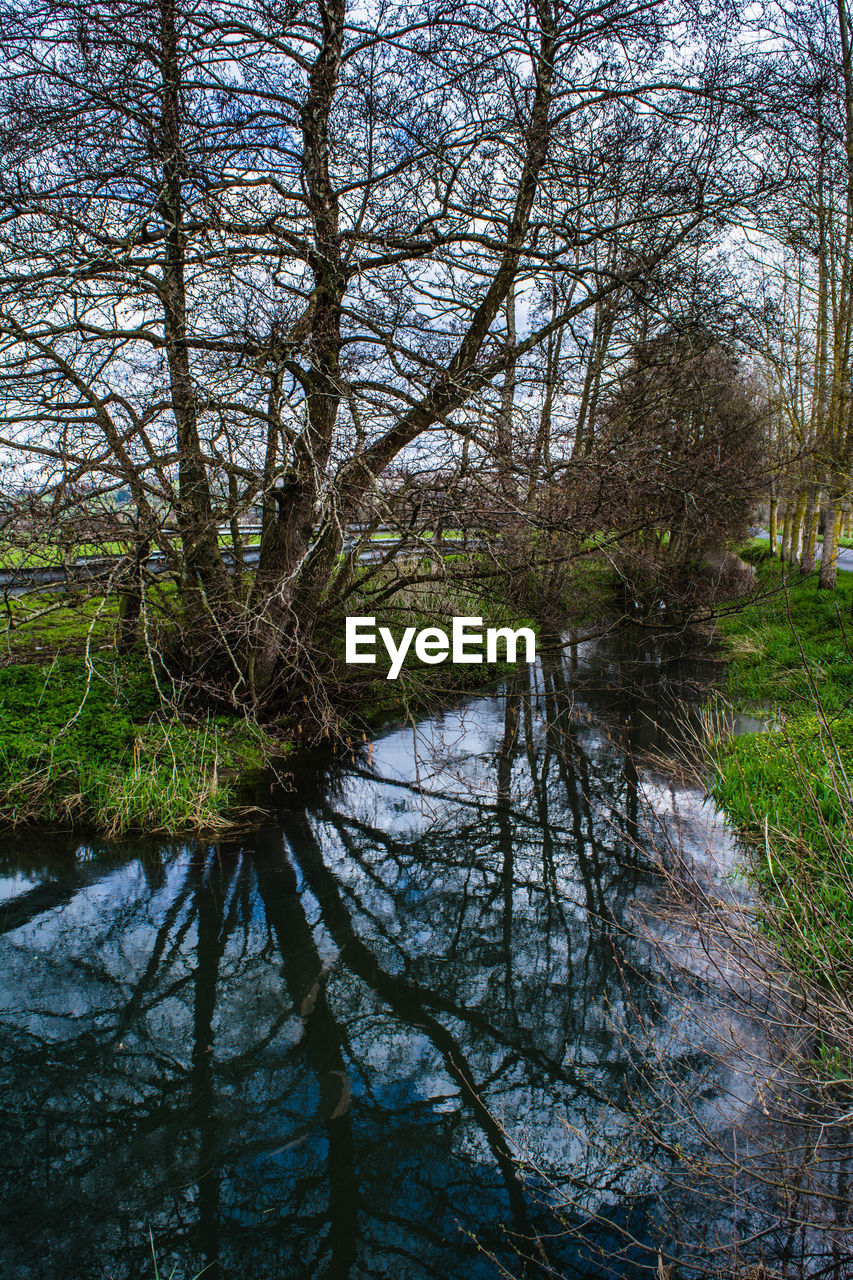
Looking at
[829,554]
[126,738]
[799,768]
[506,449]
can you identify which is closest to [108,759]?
[126,738]

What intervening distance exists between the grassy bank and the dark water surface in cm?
81

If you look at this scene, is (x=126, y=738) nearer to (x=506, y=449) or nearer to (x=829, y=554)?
(x=506, y=449)

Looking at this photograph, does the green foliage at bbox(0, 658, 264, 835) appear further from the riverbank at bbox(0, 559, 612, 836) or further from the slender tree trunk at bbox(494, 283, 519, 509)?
the slender tree trunk at bbox(494, 283, 519, 509)

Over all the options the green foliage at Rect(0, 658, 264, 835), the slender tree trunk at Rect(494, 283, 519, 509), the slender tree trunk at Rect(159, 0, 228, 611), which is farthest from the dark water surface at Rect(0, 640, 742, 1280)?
the slender tree trunk at Rect(494, 283, 519, 509)

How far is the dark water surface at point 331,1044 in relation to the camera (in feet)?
10.3

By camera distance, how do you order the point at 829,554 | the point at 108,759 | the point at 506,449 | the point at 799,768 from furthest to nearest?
the point at 829,554 < the point at 108,759 < the point at 506,449 < the point at 799,768

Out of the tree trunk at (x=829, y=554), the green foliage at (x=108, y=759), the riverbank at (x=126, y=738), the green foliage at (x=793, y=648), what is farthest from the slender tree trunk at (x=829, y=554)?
the green foliage at (x=108, y=759)

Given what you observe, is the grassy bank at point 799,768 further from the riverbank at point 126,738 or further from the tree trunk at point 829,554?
the riverbank at point 126,738

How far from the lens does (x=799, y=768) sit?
2.75 meters

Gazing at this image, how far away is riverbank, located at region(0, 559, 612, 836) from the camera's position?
6812 mm

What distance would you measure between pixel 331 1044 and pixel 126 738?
13.9ft

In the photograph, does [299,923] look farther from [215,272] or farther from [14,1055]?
[215,272]

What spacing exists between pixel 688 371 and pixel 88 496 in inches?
264

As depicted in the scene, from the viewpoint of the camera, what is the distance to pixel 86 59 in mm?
6090
